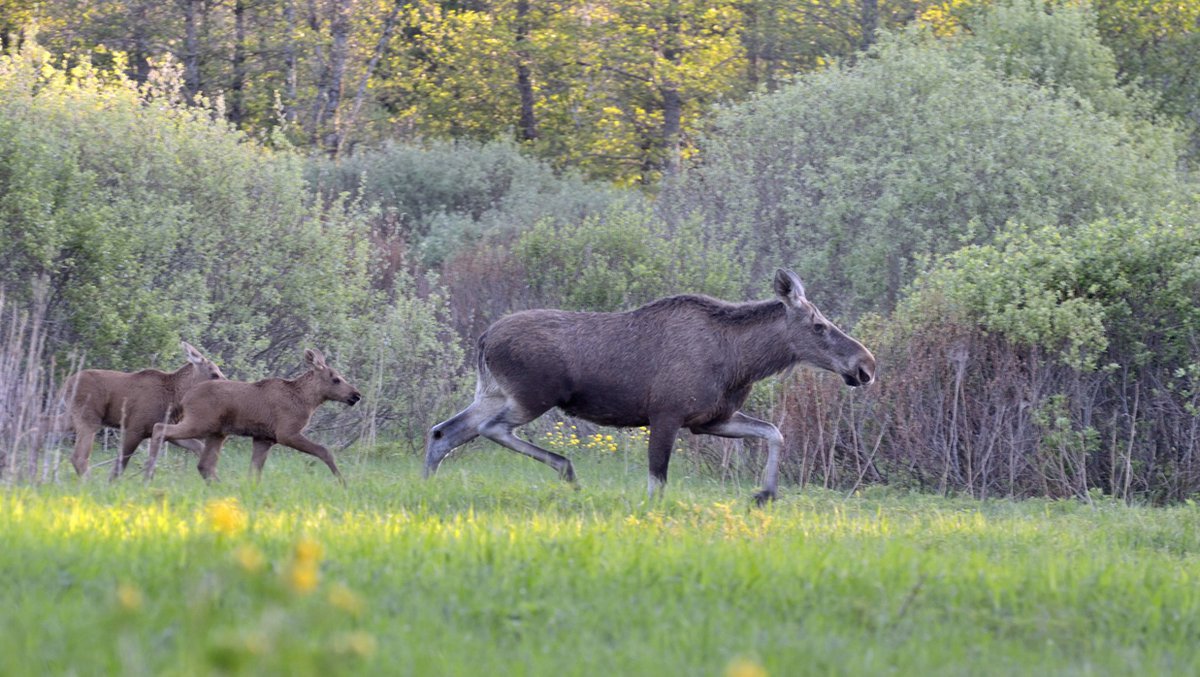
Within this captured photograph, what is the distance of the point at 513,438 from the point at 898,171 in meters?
15.7

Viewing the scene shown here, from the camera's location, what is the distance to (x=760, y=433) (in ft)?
42.5

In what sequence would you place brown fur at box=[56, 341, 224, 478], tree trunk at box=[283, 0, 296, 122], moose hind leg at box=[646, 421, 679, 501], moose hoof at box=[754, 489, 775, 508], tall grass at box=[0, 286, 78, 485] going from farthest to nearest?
1. tree trunk at box=[283, 0, 296, 122]
2. brown fur at box=[56, 341, 224, 478]
3. moose hind leg at box=[646, 421, 679, 501]
4. moose hoof at box=[754, 489, 775, 508]
5. tall grass at box=[0, 286, 78, 485]

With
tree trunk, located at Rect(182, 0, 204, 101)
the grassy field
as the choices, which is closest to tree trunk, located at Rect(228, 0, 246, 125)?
tree trunk, located at Rect(182, 0, 204, 101)

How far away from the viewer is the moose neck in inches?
513

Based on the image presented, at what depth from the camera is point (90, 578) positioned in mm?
6984

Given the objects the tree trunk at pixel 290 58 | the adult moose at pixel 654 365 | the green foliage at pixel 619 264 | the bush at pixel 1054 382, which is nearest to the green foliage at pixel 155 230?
the green foliage at pixel 619 264

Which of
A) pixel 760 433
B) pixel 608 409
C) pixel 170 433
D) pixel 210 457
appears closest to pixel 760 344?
pixel 760 433

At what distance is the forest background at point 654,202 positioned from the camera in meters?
15.8

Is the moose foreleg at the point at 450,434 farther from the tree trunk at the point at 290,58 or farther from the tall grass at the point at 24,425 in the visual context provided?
the tree trunk at the point at 290,58

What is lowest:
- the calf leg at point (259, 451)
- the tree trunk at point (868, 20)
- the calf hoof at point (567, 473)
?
the calf leg at point (259, 451)

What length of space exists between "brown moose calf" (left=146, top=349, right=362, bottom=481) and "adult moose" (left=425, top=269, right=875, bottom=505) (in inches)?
48.1

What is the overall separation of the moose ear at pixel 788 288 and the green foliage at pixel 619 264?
10.5 m

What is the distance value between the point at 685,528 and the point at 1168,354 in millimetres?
8291

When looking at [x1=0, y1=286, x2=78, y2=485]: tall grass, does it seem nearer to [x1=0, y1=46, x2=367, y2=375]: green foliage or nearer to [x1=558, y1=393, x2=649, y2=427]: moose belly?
[x1=558, y1=393, x2=649, y2=427]: moose belly
